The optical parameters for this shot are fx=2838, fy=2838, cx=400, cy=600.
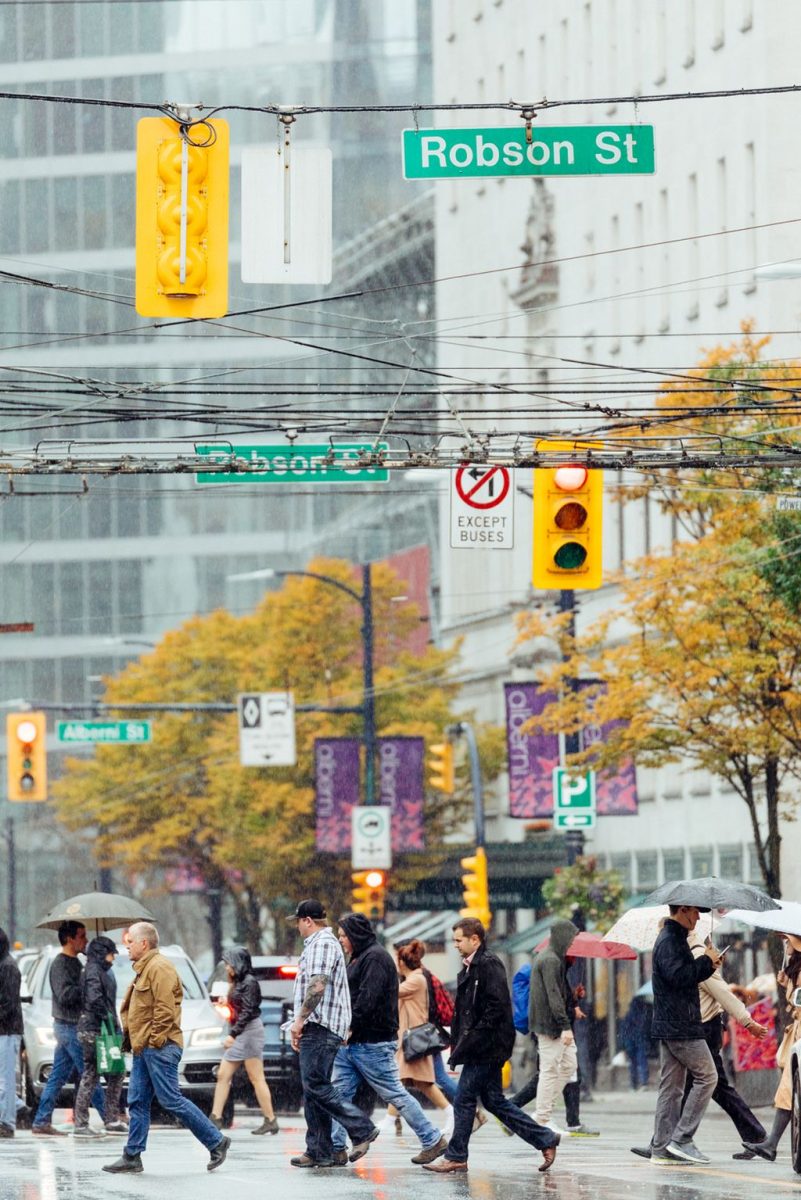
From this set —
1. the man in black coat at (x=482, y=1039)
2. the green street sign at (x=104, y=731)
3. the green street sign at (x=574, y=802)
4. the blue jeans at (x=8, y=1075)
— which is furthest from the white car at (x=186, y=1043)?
the green street sign at (x=104, y=731)

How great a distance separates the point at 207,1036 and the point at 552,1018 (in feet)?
17.1

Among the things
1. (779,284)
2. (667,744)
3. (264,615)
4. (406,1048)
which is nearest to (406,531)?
(264,615)

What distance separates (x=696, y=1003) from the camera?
19.1 meters

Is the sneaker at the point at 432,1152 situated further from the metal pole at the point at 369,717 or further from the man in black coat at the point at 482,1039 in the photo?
the metal pole at the point at 369,717

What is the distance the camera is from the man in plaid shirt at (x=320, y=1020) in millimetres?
19109

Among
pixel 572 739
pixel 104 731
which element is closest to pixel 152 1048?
pixel 572 739

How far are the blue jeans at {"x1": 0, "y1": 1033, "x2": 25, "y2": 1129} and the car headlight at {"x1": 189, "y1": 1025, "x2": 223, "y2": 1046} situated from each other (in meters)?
3.20

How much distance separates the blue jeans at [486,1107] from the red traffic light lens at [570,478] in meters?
7.24

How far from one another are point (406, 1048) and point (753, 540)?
12.3 metres

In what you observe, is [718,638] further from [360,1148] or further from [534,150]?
[534,150]

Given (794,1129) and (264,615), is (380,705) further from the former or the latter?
(794,1129)

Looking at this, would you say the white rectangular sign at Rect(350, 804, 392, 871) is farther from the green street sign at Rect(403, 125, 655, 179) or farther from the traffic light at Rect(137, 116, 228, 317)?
the traffic light at Rect(137, 116, 228, 317)

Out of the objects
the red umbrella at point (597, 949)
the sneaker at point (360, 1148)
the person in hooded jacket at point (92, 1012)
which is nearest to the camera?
the sneaker at point (360, 1148)

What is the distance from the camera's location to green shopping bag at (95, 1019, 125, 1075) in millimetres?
23547
